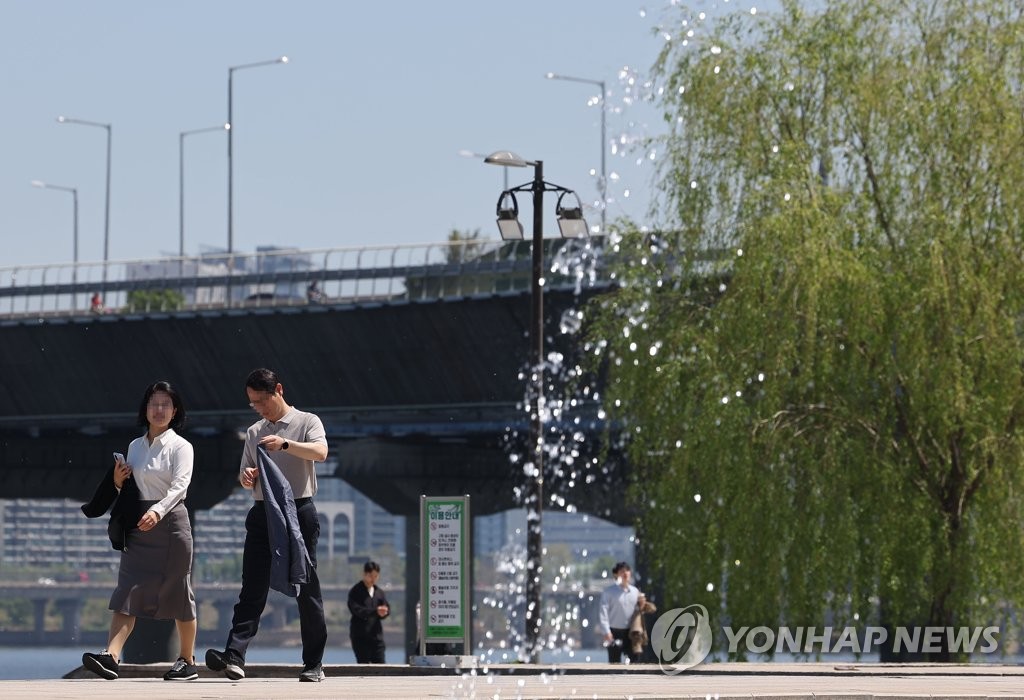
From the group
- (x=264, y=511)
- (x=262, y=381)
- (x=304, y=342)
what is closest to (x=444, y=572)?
(x=264, y=511)

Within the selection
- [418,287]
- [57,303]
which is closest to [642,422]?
[418,287]

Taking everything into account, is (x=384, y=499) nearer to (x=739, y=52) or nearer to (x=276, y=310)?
(x=276, y=310)

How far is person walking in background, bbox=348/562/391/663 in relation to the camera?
25312mm

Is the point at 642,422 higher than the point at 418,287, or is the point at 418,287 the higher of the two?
the point at 418,287

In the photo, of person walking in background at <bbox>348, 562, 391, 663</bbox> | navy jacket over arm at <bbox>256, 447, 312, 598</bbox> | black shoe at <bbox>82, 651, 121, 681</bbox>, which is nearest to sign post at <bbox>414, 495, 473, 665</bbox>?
person walking in background at <bbox>348, 562, 391, 663</bbox>

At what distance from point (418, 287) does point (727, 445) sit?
26.5m

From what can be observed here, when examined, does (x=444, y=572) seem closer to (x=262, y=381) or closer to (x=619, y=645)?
(x=619, y=645)

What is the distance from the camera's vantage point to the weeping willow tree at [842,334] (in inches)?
969

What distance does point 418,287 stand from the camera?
51.4m

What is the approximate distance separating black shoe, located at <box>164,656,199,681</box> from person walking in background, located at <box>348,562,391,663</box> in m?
11.2

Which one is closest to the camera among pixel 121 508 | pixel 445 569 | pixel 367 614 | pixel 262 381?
pixel 262 381

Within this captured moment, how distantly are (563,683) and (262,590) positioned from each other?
7.95 feet

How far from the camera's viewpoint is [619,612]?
83.1 ft

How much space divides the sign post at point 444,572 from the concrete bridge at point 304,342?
24.1m
